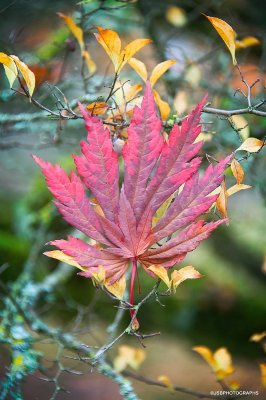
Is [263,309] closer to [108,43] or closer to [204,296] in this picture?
[204,296]

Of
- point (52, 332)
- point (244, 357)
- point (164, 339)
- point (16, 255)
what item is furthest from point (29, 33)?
point (244, 357)

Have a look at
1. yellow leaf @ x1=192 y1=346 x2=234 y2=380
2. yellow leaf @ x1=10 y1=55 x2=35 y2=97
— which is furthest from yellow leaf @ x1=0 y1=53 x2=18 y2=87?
yellow leaf @ x1=192 y1=346 x2=234 y2=380

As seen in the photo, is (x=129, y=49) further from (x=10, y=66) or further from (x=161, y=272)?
(x=161, y=272)

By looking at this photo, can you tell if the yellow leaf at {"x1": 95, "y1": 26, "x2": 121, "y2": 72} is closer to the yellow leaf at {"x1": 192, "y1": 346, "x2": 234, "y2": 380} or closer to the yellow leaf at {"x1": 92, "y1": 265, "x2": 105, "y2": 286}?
the yellow leaf at {"x1": 92, "y1": 265, "x2": 105, "y2": 286}

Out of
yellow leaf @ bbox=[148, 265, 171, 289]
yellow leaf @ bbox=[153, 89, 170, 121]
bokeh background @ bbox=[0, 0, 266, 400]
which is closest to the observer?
yellow leaf @ bbox=[148, 265, 171, 289]

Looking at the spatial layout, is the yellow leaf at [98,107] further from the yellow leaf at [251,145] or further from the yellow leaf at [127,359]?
the yellow leaf at [127,359]

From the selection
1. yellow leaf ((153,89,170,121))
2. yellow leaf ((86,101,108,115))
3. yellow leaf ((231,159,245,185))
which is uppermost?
yellow leaf ((86,101,108,115))
